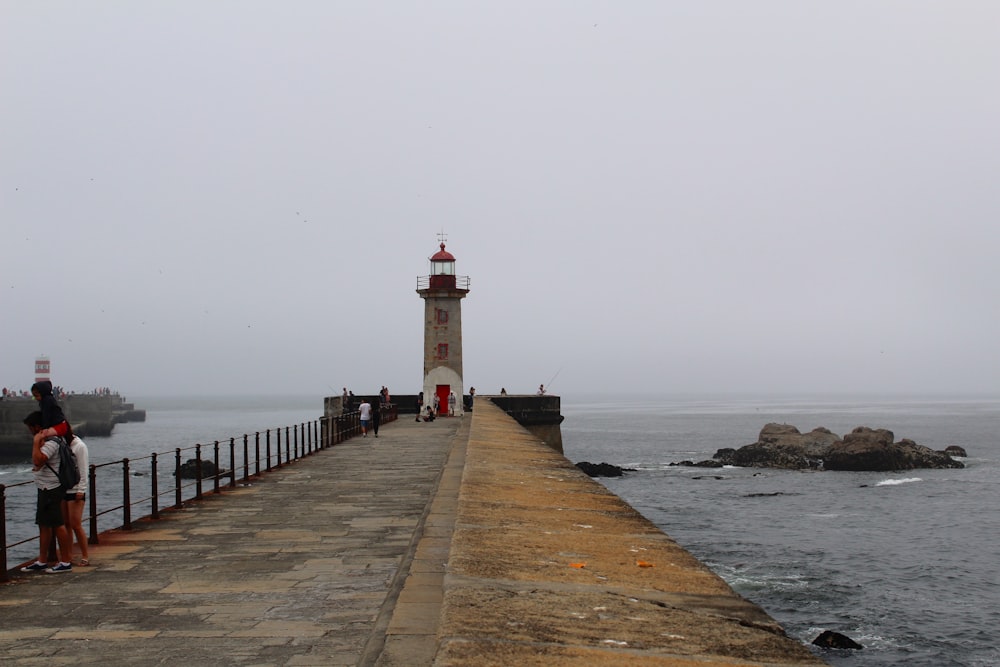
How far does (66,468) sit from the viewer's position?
743 cm

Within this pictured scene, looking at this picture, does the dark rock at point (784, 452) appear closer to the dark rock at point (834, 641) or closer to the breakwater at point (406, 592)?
the dark rock at point (834, 641)

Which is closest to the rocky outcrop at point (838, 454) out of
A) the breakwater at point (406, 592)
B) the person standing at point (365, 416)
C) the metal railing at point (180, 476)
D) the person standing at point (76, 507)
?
the metal railing at point (180, 476)

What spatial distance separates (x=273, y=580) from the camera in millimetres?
6914

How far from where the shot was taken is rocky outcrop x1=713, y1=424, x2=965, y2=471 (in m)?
48.2

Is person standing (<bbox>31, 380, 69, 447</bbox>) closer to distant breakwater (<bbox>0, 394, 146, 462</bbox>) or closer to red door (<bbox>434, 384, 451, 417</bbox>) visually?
distant breakwater (<bbox>0, 394, 146, 462</bbox>)

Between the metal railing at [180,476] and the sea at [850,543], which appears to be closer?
the metal railing at [180,476]

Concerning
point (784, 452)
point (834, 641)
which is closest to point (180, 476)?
point (834, 641)

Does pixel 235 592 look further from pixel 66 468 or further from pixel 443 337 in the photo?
pixel 443 337

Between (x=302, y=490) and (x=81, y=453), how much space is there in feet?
17.5

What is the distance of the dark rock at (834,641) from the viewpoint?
1551 centimetres

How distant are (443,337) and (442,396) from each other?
7.77ft

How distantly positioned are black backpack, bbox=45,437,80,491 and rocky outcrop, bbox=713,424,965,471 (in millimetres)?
46339

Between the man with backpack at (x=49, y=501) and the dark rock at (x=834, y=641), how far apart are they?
1262cm

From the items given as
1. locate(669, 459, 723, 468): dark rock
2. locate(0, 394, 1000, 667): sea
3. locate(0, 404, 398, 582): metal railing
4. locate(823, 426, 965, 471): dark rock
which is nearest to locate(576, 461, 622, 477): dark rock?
locate(0, 394, 1000, 667): sea
